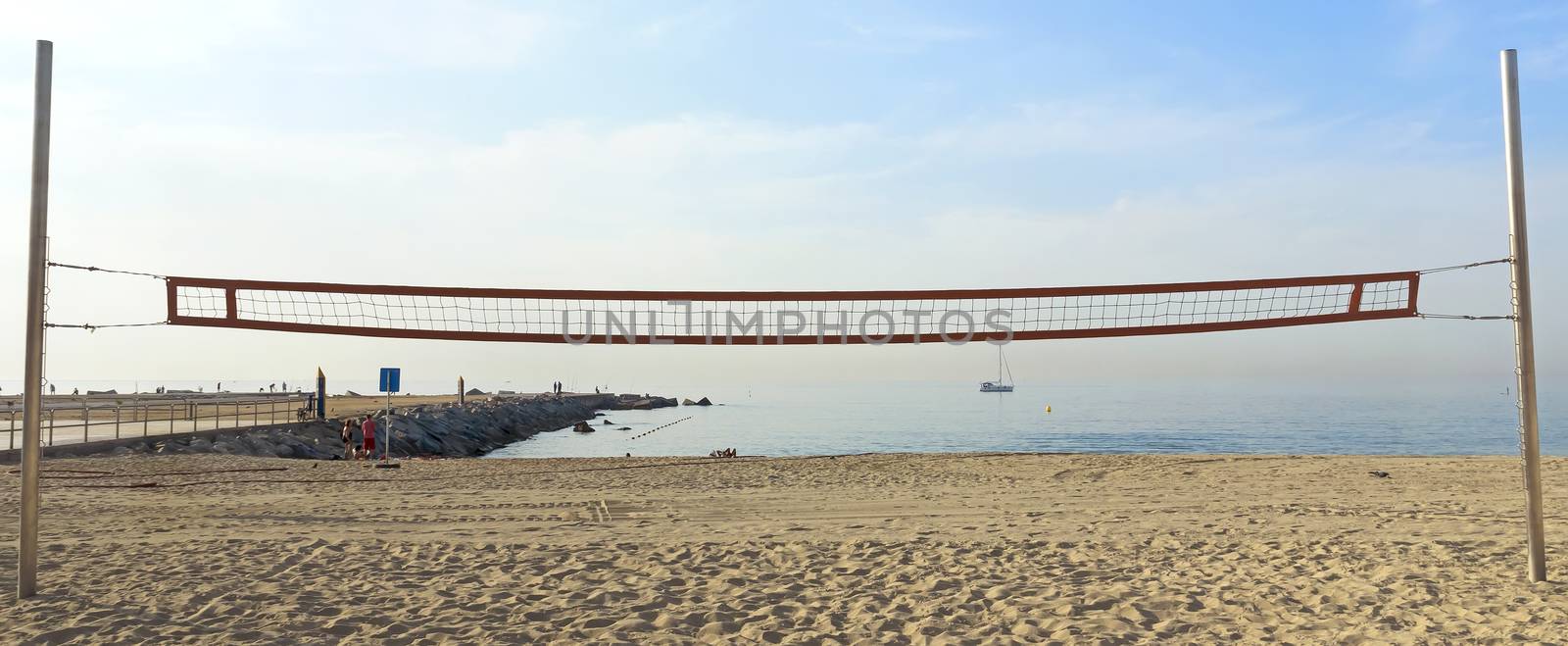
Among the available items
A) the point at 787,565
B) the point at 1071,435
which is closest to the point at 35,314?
the point at 787,565

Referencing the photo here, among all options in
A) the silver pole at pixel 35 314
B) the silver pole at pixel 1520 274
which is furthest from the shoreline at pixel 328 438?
the silver pole at pixel 1520 274

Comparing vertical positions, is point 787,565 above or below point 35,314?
below

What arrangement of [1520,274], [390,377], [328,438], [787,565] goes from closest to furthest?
[1520,274] < [787,565] < [390,377] < [328,438]

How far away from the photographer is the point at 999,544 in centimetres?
720

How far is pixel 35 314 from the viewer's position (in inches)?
201

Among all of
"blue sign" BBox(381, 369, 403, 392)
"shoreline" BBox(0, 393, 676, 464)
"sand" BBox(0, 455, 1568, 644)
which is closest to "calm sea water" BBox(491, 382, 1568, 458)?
"shoreline" BBox(0, 393, 676, 464)

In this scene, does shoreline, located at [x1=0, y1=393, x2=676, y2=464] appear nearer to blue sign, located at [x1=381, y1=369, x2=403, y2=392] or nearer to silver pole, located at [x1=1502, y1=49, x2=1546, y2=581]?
blue sign, located at [x1=381, y1=369, x2=403, y2=392]

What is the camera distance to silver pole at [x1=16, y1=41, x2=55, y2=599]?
504 centimetres

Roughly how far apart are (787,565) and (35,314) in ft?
15.7

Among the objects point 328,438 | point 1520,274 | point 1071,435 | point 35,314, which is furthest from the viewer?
point 1071,435

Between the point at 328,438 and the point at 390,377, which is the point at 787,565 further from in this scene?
the point at 328,438

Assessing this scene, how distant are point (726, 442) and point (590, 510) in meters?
31.3

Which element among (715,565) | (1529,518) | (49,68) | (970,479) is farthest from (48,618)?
(970,479)

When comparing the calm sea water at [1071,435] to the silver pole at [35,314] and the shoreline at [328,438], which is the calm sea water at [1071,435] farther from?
the silver pole at [35,314]
